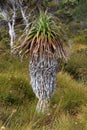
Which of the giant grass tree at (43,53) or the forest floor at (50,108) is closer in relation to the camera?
the forest floor at (50,108)

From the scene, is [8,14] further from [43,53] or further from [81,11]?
[43,53]

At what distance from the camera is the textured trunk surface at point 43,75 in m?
8.79

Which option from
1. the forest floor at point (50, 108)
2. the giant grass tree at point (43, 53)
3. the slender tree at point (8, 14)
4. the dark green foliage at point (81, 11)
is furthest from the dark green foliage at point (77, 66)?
the dark green foliage at point (81, 11)

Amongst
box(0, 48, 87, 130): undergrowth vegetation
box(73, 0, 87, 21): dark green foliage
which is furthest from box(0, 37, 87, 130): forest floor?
box(73, 0, 87, 21): dark green foliage

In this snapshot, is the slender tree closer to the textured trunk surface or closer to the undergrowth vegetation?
the undergrowth vegetation

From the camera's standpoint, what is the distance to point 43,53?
872cm

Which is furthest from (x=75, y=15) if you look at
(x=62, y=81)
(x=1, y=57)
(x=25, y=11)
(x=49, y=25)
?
(x=49, y=25)

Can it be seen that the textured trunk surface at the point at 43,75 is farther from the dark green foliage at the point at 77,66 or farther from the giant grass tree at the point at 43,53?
the dark green foliage at the point at 77,66

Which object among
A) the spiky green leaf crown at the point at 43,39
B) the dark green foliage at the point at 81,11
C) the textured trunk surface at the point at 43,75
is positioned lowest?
the dark green foliage at the point at 81,11

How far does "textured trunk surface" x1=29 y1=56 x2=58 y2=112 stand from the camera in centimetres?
879

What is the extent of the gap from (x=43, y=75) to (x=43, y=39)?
758 millimetres

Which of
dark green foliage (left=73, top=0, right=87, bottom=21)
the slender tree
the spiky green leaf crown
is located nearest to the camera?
the spiky green leaf crown

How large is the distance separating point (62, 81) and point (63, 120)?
5.03 metres

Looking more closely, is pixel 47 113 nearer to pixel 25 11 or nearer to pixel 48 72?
pixel 48 72
